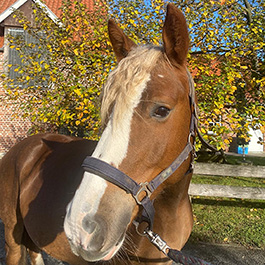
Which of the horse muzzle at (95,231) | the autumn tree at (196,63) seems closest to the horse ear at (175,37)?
the horse muzzle at (95,231)

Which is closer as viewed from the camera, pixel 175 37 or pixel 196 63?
pixel 175 37

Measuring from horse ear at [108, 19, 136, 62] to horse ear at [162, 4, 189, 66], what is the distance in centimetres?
34

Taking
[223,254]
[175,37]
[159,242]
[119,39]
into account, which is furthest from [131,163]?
[223,254]

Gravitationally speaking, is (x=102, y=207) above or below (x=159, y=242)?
above

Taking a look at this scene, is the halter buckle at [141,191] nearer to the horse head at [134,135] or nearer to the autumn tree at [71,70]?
the horse head at [134,135]

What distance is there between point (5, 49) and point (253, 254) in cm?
1058

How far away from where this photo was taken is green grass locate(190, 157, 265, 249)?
4043 mm

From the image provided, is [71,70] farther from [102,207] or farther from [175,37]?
[102,207]

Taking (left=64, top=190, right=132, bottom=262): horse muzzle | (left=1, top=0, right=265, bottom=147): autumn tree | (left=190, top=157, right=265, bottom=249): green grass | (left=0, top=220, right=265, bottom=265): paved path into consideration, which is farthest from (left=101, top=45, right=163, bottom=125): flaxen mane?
(left=190, top=157, right=265, bottom=249): green grass

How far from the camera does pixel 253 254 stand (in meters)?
3.57

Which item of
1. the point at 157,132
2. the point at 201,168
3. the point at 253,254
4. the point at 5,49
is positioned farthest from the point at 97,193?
the point at 5,49

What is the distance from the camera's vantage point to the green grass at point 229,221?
4.04 metres

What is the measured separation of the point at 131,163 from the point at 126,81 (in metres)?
0.41

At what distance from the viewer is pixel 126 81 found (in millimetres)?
1291
